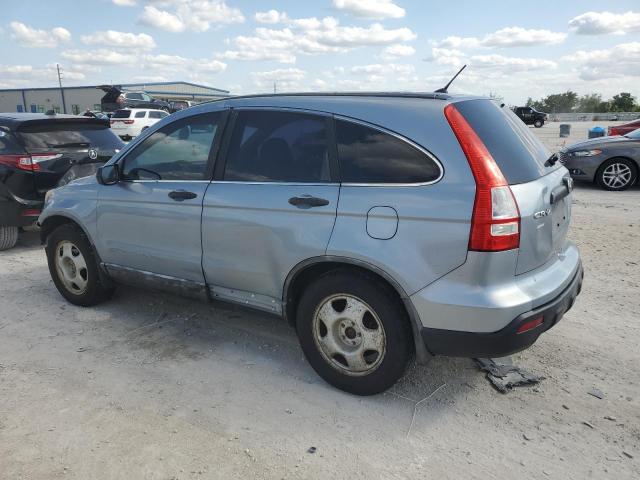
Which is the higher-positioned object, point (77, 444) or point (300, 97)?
point (300, 97)

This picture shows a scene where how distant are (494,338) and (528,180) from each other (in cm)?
87

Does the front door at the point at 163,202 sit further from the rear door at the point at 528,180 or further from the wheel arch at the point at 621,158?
the wheel arch at the point at 621,158

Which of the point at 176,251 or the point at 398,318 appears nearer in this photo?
the point at 398,318

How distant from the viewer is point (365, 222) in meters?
2.80

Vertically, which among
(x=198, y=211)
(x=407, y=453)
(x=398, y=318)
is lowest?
(x=407, y=453)

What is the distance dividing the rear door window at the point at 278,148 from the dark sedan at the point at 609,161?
25.9ft

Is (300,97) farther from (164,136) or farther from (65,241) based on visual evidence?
(65,241)

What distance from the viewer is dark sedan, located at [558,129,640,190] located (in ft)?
31.7

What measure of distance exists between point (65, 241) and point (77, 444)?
232 centimetres

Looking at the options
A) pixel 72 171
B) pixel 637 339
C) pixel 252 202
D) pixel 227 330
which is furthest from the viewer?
pixel 72 171

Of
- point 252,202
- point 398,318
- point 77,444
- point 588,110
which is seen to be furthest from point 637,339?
point 588,110

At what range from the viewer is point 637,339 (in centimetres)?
376

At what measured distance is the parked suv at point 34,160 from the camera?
629 centimetres

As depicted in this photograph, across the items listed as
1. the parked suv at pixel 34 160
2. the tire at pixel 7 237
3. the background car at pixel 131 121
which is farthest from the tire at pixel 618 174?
the background car at pixel 131 121
